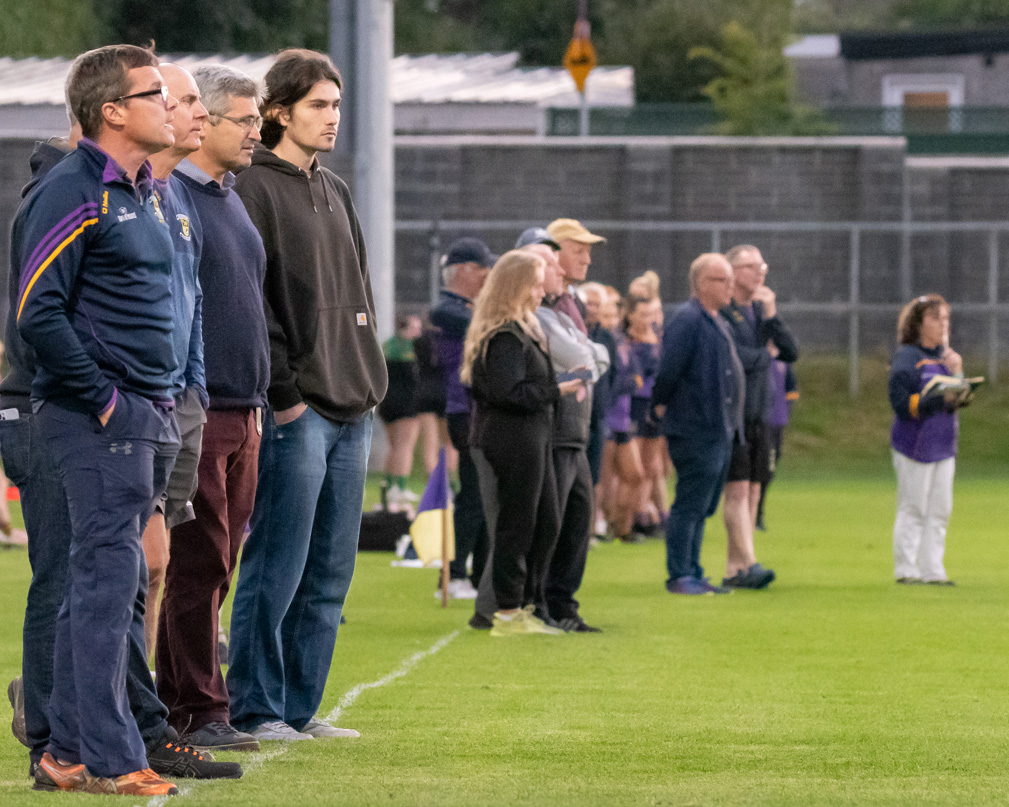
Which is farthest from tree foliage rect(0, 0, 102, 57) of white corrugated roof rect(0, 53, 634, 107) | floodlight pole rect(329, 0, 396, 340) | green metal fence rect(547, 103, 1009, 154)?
floodlight pole rect(329, 0, 396, 340)

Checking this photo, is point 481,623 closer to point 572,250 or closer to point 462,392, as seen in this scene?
point 462,392

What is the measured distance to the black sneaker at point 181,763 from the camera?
17.8 ft

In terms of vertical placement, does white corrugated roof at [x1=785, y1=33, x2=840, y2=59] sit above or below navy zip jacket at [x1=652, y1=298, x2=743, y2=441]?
above

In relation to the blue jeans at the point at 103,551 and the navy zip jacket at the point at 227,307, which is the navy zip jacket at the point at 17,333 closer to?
the blue jeans at the point at 103,551

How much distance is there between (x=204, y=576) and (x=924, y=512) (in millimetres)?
7335

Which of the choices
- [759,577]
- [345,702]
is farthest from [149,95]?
[759,577]

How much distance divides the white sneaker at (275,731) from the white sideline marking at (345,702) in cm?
8

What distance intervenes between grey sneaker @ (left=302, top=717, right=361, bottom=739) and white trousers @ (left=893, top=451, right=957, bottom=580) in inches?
260

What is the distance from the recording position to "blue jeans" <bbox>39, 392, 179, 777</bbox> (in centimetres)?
502

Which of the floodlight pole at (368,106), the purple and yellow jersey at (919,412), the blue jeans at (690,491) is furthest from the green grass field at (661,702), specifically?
the floodlight pole at (368,106)

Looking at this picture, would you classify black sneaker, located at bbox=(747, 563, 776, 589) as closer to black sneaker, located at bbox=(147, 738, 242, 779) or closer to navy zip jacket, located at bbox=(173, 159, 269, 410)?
navy zip jacket, located at bbox=(173, 159, 269, 410)

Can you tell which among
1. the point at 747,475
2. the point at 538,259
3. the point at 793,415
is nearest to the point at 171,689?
the point at 538,259

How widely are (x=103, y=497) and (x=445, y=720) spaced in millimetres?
2244

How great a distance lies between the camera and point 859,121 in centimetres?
4128
